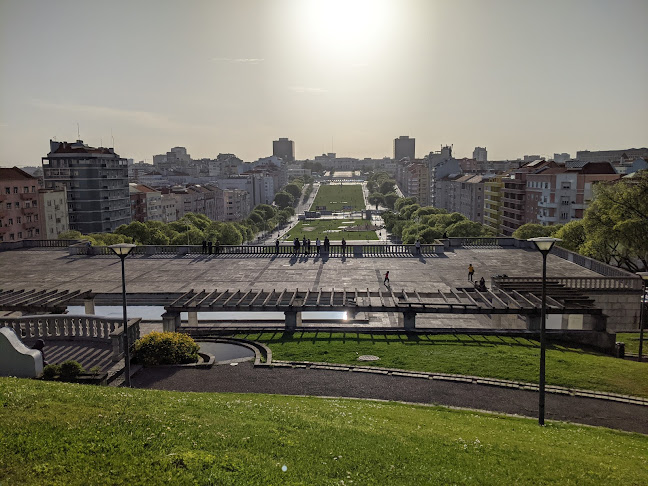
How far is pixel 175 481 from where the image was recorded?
9.16 m

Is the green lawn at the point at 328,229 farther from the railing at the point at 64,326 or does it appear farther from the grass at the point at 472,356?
the railing at the point at 64,326

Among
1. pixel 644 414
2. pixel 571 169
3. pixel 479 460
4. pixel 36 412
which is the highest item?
pixel 571 169

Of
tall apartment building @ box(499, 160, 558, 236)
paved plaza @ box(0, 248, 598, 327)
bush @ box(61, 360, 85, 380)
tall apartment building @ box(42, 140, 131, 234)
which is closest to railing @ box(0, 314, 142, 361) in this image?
bush @ box(61, 360, 85, 380)

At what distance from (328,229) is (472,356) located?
147m

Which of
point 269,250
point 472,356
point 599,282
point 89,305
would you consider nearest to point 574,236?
point 599,282

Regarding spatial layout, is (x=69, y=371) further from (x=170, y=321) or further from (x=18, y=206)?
(x=18, y=206)

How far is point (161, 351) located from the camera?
67.0 feet

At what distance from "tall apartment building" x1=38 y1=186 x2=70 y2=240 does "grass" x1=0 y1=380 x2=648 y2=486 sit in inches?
3536

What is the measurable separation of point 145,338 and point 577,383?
52.0ft

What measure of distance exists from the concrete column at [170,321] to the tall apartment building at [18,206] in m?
67.4

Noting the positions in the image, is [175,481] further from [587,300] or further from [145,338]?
[587,300]

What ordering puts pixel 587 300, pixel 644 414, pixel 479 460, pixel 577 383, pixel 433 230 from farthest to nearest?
pixel 433 230 < pixel 587 300 < pixel 577 383 < pixel 644 414 < pixel 479 460

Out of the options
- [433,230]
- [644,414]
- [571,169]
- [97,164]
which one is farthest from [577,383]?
[97,164]

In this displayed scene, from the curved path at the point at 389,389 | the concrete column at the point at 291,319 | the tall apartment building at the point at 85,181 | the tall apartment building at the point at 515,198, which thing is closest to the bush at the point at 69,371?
the curved path at the point at 389,389
